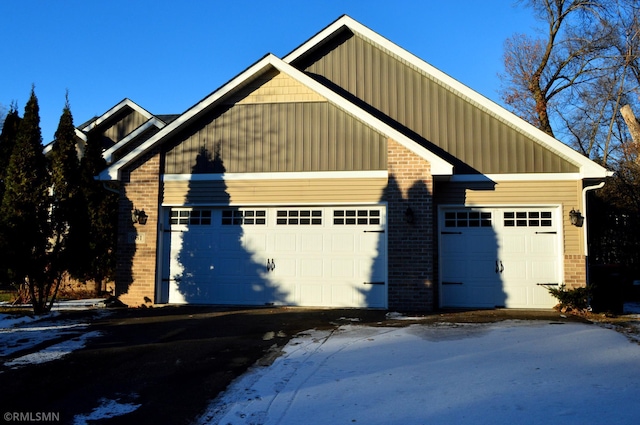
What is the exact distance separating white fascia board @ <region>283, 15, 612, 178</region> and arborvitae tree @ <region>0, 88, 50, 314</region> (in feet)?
19.9

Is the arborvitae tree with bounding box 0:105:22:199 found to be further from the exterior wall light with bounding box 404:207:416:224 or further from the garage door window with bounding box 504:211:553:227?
the garage door window with bounding box 504:211:553:227

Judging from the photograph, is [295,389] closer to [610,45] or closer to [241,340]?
[241,340]

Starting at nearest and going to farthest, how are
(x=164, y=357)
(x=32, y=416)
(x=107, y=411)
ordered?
1. (x=32, y=416)
2. (x=107, y=411)
3. (x=164, y=357)

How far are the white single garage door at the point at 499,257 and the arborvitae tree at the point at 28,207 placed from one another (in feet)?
27.2

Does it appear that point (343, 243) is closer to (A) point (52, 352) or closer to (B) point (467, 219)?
(B) point (467, 219)

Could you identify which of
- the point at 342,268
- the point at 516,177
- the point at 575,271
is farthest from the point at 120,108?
the point at 575,271

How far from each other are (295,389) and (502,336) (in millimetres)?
3666

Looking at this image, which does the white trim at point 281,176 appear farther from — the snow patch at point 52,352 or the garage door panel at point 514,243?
the snow patch at point 52,352

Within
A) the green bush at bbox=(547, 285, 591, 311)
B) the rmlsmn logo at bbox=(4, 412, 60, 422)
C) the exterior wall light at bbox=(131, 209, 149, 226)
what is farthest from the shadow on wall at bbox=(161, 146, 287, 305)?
the rmlsmn logo at bbox=(4, 412, 60, 422)

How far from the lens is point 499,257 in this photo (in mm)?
10836

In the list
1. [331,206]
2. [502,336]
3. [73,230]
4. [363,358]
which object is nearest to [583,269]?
[502,336]

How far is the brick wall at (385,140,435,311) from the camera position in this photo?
33.9 feet

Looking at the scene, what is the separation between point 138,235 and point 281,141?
154 inches

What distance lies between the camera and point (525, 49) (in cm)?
2561
